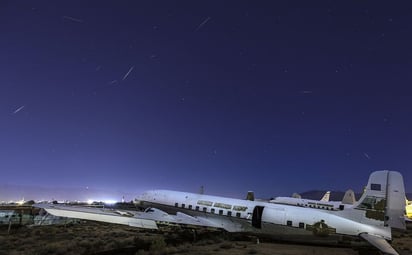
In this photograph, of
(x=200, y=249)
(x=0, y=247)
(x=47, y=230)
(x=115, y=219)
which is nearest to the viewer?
(x=0, y=247)

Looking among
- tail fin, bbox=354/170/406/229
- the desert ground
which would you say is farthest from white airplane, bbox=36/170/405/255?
the desert ground

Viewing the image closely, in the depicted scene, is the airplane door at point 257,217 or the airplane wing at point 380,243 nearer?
the airplane wing at point 380,243

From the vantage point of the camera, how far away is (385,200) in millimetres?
18312

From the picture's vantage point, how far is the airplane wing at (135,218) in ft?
63.5

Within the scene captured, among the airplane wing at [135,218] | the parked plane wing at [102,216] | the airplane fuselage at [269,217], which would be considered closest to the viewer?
the airplane fuselage at [269,217]

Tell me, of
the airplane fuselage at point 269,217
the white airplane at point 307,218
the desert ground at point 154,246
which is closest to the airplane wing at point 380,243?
the white airplane at point 307,218

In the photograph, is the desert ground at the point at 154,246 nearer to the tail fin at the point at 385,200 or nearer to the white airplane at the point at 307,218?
the white airplane at the point at 307,218

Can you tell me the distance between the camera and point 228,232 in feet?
74.3

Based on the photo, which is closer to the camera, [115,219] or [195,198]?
[115,219]

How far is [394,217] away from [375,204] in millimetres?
1108

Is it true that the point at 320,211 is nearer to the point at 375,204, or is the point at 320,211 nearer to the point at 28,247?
the point at 375,204

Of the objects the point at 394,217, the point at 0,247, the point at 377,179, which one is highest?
the point at 377,179

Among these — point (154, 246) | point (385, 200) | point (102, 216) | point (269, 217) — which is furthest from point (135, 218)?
point (385, 200)

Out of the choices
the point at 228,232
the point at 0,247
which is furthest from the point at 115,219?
the point at 228,232
